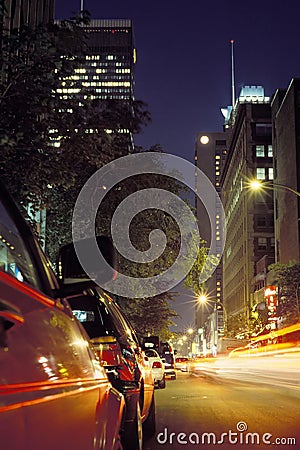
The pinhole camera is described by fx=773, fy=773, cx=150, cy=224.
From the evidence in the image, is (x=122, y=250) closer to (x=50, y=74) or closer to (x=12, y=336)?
(x=50, y=74)

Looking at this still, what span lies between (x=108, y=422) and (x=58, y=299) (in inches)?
35.8

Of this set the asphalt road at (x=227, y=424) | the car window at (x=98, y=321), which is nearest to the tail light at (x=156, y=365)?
the asphalt road at (x=227, y=424)

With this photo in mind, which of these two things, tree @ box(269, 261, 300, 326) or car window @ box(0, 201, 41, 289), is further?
tree @ box(269, 261, 300, 326)

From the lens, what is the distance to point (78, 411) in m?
2.77

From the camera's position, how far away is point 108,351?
6.85m

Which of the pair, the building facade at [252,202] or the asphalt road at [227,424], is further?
the building facade at [252,202]

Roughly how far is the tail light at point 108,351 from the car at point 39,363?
3.08 metres

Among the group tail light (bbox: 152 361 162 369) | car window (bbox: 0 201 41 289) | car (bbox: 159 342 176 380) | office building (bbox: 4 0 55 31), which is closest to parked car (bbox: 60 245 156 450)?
car window (bbox: 0 201 41 289)

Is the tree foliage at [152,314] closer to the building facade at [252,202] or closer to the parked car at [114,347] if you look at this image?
the parked car at [114,347]

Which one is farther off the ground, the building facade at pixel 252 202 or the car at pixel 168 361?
the building facade at pixel 252 202

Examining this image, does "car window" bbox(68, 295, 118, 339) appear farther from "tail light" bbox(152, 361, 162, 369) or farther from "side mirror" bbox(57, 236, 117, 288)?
"tail light" bbox(152, 361, 162, 369)

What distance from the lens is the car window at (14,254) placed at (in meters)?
2.69

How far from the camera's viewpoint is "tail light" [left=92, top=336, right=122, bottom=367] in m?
6.80

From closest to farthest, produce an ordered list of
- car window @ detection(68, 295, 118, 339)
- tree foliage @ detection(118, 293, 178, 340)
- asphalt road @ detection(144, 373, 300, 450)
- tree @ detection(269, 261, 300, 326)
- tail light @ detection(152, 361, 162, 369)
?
car window @ detection(68, 295, 118, 339) < asphalt road @ detection(144, 373, 300, 450) < tail light @ detection(152, 361, 162, 369) < tree foliage @ detection(118, 293, 178, 340) < tree @ detection(269, 261, 300, 326)
